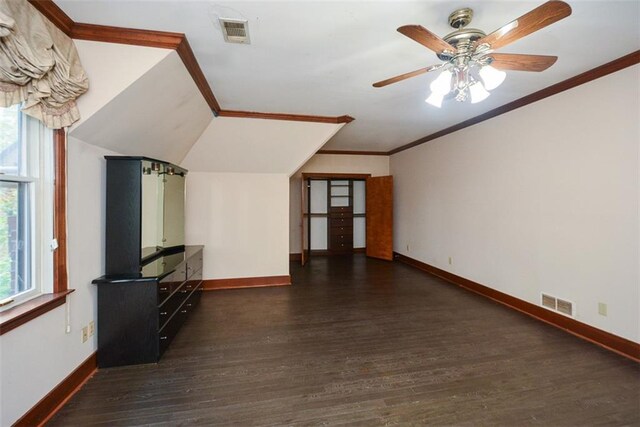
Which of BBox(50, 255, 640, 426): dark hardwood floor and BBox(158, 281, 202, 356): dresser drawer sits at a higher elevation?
BBox(158, 281, 202, 356): dresser drawer

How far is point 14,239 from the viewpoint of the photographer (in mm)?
1582

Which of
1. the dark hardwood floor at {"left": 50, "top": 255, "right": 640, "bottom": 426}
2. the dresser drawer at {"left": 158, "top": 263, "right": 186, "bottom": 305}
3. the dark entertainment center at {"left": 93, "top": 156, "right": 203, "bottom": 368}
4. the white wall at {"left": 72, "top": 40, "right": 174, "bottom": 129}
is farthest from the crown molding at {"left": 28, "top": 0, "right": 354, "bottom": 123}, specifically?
the dark hardwood floor at {"left": 50, "top": 255, "right": 640, "bottom": 426}

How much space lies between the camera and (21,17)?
1.38 meters

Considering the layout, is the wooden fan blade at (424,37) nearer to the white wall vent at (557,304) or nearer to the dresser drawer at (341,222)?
the white wall vent at (557,304)

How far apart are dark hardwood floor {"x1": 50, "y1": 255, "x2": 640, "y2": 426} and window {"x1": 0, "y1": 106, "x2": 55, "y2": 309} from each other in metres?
0.84

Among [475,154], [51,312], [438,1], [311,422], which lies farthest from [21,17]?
[475,154]

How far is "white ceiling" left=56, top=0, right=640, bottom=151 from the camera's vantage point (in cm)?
161

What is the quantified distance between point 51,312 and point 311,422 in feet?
5.74

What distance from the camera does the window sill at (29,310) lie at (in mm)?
1378

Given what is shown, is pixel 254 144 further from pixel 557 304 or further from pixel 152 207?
pixel 557 304

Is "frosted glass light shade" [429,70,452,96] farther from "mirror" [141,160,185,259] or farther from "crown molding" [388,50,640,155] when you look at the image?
"mirror" [141,160,185,259]

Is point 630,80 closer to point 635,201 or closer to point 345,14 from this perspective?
point 635,201

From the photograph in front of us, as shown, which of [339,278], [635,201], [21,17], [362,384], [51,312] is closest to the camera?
[21,17]

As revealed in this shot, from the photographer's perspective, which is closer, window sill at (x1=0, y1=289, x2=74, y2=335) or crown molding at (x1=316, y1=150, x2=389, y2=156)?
window sill at (x1=0, y1=289, x2=74, y2=335)
